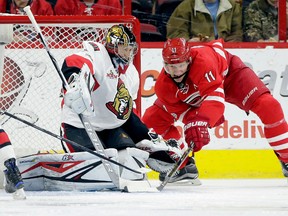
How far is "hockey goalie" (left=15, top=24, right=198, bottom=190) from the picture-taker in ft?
15.3

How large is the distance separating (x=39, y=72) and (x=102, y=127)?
81 centimetres

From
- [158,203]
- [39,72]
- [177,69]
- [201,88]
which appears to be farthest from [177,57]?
[158,203]

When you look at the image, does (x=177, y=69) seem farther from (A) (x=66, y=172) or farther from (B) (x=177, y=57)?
(A) (x=66, y=172)

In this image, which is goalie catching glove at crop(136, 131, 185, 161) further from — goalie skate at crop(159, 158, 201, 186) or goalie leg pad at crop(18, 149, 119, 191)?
goalie leg pad at crop(18, 149, 119, 191)

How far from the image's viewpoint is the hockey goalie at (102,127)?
465 centimetres

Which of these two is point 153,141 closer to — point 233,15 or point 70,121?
point 70,121

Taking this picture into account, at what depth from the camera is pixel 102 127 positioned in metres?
5.03

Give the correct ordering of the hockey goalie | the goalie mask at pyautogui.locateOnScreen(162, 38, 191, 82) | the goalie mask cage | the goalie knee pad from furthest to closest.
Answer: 1. the goalie mask cage
2. the goalie mask at pyautogui.locateOnScreen(162, 38, 191, 82)
3. the goalie knee pad
4. the hockey goalie

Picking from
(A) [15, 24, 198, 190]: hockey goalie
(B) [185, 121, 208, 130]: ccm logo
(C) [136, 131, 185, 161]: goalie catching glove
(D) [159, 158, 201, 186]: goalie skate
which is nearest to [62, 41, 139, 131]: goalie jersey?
(A) [15, 24, 198, 190]: hockey goalie

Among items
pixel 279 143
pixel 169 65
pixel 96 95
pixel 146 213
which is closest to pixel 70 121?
pixel 96 95

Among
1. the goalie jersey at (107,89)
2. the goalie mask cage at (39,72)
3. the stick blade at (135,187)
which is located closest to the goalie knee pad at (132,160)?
the stick blade at (135,187)

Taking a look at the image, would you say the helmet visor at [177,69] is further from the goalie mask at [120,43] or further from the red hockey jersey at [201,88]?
the goalie mask at [120,43]

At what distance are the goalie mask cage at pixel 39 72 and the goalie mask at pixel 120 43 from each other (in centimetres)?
47

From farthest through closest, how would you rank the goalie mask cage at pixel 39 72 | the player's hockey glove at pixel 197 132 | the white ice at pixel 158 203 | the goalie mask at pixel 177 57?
the goalie mask cage at pixel 39 72
the goalie mask at pixel 177 57
the player's hockey glove at pixel 197 132
the white ice at pixel 158 203
